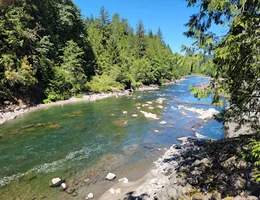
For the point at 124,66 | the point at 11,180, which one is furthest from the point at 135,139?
the point at 124,66

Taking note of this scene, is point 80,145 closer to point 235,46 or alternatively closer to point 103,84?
point 235,46

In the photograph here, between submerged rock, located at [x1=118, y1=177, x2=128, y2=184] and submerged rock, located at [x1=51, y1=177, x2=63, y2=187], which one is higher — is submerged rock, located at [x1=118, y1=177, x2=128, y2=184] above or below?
below

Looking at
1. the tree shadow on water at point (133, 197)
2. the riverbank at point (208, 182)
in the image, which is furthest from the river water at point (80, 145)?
the tree shadow on water at point (133, 197)

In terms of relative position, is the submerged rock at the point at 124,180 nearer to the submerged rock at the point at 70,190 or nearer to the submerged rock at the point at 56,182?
the submerged rock at the point at 70,190

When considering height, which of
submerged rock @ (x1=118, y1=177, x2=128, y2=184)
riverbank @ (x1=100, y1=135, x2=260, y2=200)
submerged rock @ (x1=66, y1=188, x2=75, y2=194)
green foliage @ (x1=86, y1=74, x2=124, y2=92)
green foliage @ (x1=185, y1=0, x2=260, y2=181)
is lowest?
submerged rock @ (x1=118, y1=177, x2=128, y2=184)

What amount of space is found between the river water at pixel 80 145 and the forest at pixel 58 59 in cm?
561

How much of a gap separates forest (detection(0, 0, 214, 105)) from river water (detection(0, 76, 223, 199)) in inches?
221

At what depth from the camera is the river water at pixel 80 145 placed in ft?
27.8

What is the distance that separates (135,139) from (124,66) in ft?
106

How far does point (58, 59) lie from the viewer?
32312 millimetres

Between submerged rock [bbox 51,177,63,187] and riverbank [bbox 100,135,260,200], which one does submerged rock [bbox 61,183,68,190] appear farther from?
riverbank [bbox 100,135,260,200]

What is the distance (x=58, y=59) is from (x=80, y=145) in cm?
2396

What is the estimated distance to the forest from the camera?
20953 millimetres

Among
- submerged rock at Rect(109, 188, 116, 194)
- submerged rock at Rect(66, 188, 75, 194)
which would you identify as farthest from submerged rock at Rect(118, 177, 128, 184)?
submerged rock at Rect(66, 188, 75, 194)
